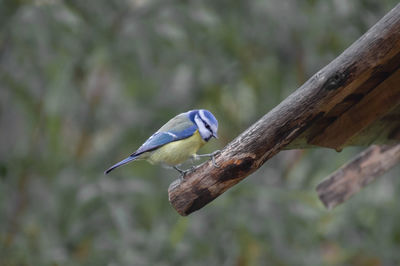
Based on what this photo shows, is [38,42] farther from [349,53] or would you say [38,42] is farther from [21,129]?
[349,53]

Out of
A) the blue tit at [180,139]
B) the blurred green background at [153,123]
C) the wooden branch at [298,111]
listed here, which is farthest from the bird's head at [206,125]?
the blurred green background at [153,123]

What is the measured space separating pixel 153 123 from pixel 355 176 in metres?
2.42

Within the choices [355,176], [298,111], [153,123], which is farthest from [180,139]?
[153,123]

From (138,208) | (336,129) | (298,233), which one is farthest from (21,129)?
(336,129)

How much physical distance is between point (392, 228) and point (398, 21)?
354 cm

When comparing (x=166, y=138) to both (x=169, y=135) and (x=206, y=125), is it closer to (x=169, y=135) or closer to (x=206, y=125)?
(x=169, y=135)

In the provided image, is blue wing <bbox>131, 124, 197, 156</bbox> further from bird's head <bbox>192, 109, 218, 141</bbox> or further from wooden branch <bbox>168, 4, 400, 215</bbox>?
wooden branch <bbox>168, 4, 400, 215</bbox>

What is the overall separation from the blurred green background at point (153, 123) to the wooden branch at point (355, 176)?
5.73ft

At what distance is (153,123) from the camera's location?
16.8 feet

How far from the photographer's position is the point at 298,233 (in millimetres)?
5262

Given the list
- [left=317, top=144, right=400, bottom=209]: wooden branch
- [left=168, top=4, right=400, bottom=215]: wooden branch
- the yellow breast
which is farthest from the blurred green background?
[left=168, top=4, right=400, bottom=215]: wooden branch

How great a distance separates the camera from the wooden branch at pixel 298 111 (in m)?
1.87

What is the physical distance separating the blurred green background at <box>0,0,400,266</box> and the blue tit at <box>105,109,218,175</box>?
2.24 m

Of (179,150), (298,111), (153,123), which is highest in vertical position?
(153,123)
